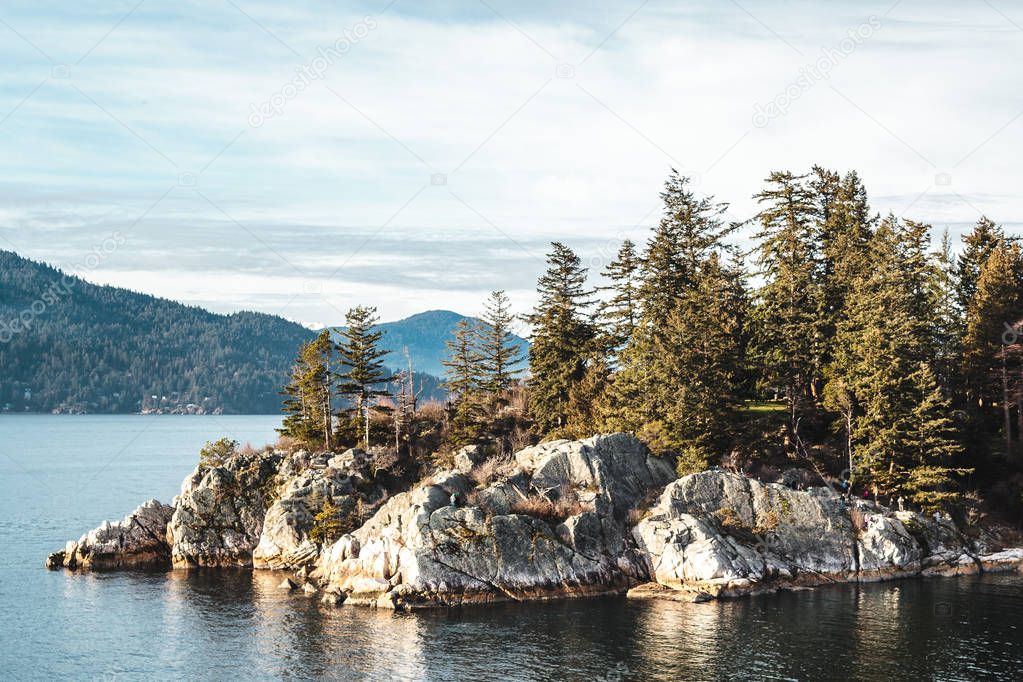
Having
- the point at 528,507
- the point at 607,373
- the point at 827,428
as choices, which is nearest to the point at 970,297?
the point at 827,428

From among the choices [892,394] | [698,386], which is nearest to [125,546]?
[698,386]

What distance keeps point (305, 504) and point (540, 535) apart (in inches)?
859

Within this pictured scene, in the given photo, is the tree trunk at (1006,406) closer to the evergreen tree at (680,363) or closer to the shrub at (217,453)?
the evergreen tree at (680,363)

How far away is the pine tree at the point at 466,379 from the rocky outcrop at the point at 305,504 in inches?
467

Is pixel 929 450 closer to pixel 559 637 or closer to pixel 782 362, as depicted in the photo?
pixel 782 362

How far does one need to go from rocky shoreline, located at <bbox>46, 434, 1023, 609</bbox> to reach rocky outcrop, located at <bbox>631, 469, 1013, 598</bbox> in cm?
10

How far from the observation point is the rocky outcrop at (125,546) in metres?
69.8

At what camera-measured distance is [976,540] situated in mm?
68875

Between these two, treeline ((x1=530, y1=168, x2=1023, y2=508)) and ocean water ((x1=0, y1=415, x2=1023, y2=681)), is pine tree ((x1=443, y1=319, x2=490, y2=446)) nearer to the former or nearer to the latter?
treeline ((x1=530, y1=168, x2=1023, y2=508))

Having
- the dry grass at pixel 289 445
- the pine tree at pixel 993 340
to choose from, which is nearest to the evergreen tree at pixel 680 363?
the pine tree at pixel 993 340

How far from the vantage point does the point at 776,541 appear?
205 feet

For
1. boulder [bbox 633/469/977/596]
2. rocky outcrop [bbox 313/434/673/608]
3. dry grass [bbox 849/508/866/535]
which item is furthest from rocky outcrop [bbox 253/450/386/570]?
dry grass [bbox 849/508/866/535]

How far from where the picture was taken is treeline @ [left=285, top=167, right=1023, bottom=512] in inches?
2800

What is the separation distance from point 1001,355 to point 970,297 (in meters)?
14.6
